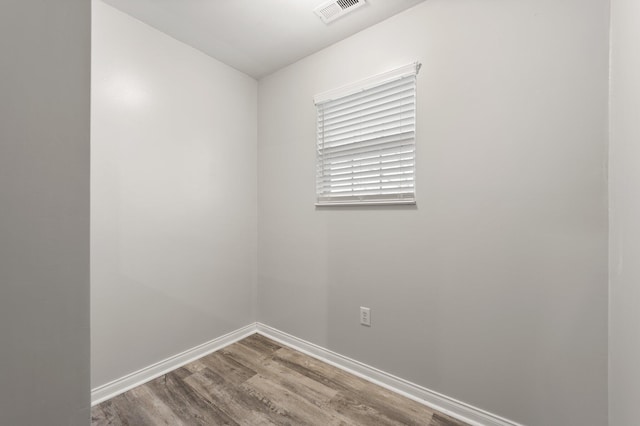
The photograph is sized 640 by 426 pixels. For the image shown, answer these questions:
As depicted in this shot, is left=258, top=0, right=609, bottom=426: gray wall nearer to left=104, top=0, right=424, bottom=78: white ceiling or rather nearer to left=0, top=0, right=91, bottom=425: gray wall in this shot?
left=104, top=0, right=424, bottom=78: white ceiling

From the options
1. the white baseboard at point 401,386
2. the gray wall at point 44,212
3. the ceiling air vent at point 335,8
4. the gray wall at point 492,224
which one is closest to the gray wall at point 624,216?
the gray wall at point 492,224

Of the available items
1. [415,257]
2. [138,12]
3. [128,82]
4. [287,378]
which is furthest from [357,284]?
[138,12]

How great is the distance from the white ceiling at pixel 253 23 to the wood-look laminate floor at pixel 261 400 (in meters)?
2.40

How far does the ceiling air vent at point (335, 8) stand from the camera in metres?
1.63

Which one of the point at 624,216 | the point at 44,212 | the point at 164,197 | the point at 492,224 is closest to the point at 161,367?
the point at 164,197

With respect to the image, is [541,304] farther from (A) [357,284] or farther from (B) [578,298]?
(A) [357,284]

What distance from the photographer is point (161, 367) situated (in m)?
1.90

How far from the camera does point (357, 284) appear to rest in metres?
1.91

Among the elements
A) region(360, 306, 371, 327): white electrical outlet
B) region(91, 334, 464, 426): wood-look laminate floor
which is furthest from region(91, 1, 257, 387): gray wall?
region(360, 306, 371, 327): white electrical outlet

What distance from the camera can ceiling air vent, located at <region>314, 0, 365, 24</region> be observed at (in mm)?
1626

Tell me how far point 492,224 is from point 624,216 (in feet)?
1.61

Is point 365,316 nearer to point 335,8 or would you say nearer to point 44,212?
point 44,212

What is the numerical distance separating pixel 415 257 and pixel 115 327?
6.34 ft

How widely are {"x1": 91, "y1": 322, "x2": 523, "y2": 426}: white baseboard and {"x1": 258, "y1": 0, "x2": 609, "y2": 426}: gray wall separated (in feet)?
0.17
